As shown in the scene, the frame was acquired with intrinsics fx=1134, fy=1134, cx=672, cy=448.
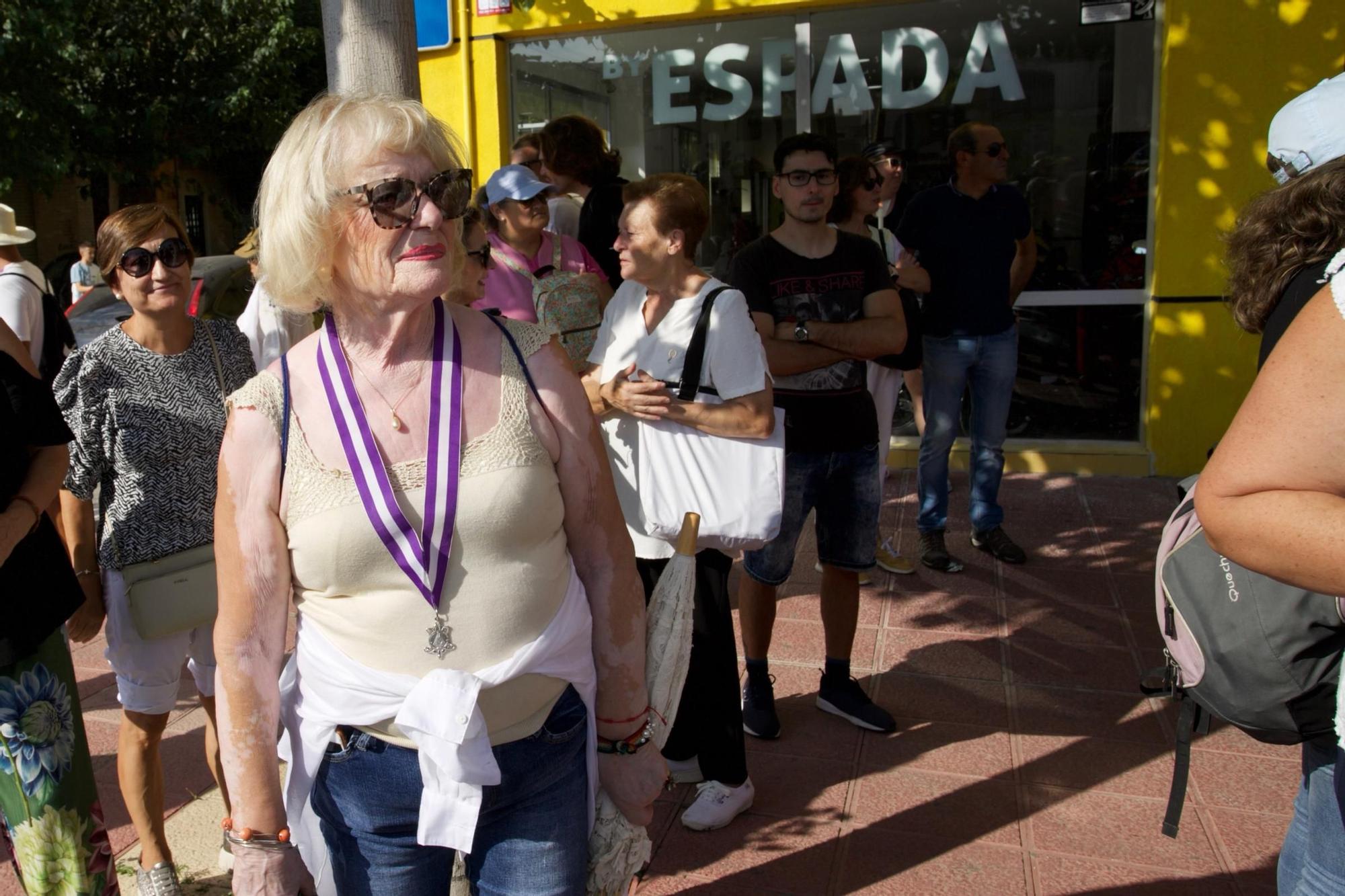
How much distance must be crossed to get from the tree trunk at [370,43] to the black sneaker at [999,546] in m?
4.05

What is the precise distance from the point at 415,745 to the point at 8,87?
18.2 meters

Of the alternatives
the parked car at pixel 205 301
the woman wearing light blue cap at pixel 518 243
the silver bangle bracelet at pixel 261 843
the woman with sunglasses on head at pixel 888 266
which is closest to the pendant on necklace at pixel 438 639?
the silver bangle bracelet at pixel 261 843

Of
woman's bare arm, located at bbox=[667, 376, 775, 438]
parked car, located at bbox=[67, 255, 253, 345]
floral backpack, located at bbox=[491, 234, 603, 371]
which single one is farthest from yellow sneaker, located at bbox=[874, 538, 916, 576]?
parked car, located at bbox=[67, 255, 253, 345]

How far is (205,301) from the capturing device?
905 centimetres

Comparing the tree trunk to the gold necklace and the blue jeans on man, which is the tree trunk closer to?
the gold necklace

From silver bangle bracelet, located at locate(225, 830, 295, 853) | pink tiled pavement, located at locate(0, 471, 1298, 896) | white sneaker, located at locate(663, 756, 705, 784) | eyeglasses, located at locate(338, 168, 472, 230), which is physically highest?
eyeglasses, located at locate(338, 168, 472, 230)

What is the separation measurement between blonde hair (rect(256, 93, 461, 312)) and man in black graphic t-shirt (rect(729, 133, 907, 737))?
2.11 metres

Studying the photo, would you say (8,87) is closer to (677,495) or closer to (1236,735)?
(677,495)

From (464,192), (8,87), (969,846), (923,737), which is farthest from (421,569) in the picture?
(8,87)

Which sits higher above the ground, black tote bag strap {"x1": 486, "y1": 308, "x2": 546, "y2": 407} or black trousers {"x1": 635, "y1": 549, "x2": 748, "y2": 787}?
black tote bag strap {"x1": 486, "y1": 308, "x2": 546, "y2": 407}

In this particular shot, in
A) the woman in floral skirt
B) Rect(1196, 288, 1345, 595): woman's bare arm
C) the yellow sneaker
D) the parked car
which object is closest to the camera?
Rect(1196, 288, 1345, 595): woman's bare arm

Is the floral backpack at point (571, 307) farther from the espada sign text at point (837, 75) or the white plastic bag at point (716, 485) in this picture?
the espada sign text at point (837, 75)

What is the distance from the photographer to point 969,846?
332 centimetres

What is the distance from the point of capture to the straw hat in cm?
509
